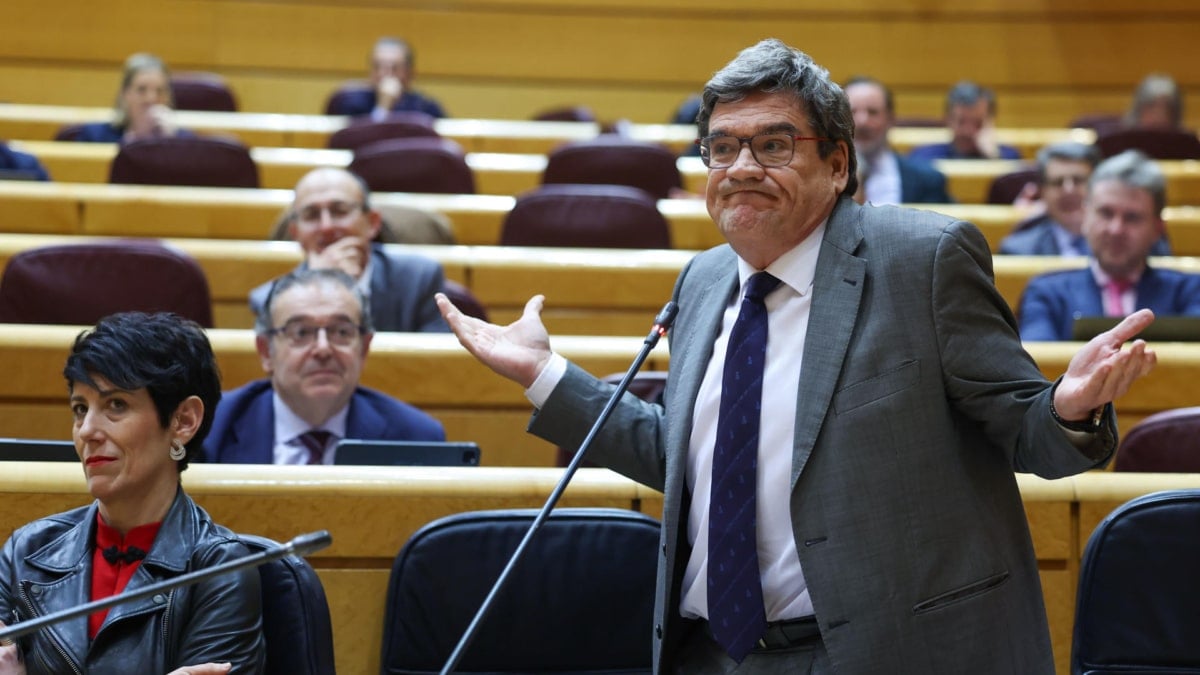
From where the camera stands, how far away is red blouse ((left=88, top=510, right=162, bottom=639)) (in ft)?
3.60

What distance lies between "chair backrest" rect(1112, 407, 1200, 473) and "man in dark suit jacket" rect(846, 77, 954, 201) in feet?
5.68

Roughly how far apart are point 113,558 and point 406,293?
1.15m

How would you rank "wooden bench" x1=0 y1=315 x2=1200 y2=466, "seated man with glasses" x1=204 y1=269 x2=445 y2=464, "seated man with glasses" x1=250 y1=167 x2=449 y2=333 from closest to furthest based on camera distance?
"seated man with glasses" x1=204 y1=269 x2=445 y2=464 < "wooden bench" x1=0 y1=315 x2=1200 y2=466 < "seated man with glasses" x1=250 y1=167 x2=449 y2=333

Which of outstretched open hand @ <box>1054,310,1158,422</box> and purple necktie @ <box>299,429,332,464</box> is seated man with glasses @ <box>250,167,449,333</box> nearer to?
purple necktie @ <box>299,429,332,464</box>

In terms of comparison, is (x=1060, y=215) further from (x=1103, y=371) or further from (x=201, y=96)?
(x=201, y=96)

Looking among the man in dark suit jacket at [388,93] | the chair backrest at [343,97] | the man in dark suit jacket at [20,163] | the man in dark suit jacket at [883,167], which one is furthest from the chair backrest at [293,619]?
the chair backrest at [343,97]

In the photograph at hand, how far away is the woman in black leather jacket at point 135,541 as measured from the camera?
1.07 m

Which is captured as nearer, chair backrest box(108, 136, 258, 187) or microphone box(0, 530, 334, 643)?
microphone box(0, 530, 334, 643)

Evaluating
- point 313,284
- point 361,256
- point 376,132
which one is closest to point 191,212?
point 361,256

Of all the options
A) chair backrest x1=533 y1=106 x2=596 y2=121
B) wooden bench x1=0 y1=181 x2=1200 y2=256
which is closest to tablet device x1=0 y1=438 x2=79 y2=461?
wooden bench x1=0 y1=181 x2=1200 y2=256

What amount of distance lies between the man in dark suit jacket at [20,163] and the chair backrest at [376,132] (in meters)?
0.76

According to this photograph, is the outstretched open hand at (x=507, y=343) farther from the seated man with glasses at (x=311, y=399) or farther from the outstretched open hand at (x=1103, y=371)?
the seated man with glasses at (x=311, y=399)

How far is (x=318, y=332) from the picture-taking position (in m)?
1.76

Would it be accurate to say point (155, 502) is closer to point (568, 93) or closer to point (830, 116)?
point (830, 116)
